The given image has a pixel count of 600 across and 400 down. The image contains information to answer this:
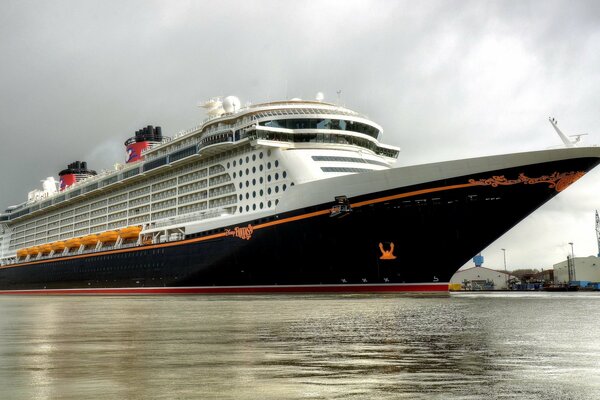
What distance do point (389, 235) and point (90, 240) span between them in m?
36.4

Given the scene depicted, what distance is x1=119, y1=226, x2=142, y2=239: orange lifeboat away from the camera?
49.3 m

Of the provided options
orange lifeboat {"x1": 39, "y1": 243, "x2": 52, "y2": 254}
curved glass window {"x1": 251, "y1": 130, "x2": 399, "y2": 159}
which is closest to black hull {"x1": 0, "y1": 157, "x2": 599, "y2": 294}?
curved glass window {"x1": 251, "y1": 130, "x2": 399, "y2": 159}

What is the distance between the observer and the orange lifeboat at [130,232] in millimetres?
49312

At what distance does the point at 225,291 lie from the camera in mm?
36531

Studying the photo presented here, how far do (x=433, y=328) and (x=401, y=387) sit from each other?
6.27 meters

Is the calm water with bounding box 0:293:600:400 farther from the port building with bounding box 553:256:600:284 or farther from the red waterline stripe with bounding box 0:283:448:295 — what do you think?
the port building with bounding box 553:256:600:284

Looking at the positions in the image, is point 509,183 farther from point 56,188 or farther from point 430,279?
point 56,188

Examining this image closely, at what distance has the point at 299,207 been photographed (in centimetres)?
3256

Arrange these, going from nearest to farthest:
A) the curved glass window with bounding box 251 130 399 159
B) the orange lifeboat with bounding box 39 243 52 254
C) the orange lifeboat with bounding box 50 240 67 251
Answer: the curved glass window with bounding box 251 130 399 159 → the orange lifeboat with bounding box 50 240 67 251 → the orange lifeboat with bounding box 39 243 52 254

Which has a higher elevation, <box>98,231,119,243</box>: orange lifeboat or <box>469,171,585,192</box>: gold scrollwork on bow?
<box>469,171,585,192</box>: gold scrollwork on bow

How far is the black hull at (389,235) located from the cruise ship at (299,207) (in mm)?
58

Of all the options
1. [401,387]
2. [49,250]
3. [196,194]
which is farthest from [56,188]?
[401,387]

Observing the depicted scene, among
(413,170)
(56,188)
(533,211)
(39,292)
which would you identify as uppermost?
(56,188)

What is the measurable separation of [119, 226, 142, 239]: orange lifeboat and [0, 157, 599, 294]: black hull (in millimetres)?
14211
